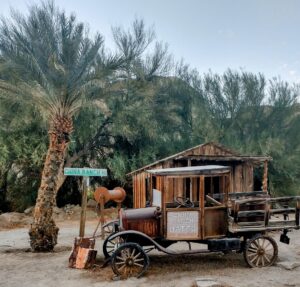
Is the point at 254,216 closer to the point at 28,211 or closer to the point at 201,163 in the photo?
the point at 201,163

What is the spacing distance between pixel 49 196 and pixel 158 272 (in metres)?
4.35

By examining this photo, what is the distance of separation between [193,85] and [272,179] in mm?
7852

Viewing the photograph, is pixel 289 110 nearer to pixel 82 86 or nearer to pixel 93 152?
pixel 93 152

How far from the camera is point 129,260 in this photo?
840 cm

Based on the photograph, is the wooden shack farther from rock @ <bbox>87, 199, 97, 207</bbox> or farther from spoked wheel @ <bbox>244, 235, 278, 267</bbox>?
spoked wheel @ <bbox>244, 235, 278, 267</bbox>

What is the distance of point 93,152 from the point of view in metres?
21.6

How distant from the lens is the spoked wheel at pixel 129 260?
832cm

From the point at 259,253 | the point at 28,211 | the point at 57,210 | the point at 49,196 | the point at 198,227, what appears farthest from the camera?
the point at 57,210

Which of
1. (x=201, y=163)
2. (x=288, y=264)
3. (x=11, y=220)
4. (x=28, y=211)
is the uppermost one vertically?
(x=201, y=163)

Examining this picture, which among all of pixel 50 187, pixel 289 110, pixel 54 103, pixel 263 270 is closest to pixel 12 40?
pixel 54 103

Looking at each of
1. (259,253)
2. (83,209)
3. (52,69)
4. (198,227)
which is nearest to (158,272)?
(198,227)

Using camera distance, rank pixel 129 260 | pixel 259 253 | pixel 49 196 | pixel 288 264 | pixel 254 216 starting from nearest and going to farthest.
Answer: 1. pixel 129 260
2. pixel 288 264
3. pixel 259 253
4. pixel 254 216
5. pixel 49 196

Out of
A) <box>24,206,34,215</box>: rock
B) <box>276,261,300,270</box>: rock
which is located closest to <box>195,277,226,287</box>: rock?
<box>276,261,300,270</box>: rock

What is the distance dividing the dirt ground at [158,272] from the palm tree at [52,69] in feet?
4.50
